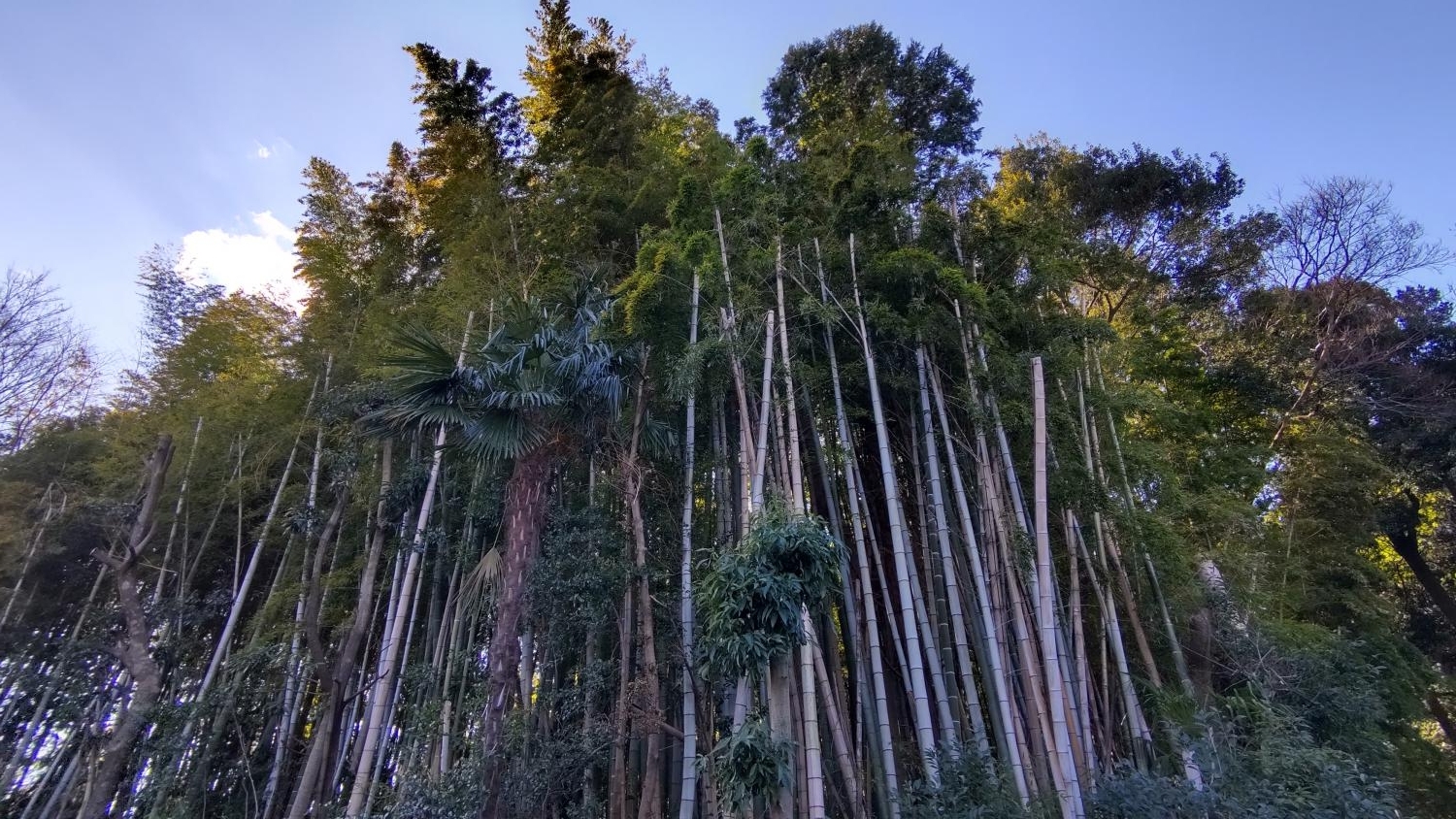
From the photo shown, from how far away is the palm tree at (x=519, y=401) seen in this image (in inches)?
195

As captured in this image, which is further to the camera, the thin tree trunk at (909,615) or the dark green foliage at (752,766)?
the thin tree trunk at (909,615)

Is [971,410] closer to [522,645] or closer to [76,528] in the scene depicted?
[522,645]

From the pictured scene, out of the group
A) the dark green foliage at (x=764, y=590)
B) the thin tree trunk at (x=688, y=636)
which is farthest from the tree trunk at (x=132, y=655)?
the dark green foliage at (x=764, y=590)

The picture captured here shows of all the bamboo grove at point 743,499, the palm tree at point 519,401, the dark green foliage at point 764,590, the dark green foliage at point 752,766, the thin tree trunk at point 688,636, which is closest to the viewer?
the dark green foliage at point 752,766

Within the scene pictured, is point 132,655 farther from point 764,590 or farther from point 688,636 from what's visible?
point 764,590

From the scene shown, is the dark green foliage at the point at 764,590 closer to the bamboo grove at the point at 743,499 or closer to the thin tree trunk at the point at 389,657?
the bamboo grove at the point at 743,499

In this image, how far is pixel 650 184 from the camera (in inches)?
260

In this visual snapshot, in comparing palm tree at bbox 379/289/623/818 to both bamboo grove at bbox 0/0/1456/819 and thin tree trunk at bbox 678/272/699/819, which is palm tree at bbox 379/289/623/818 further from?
thin tree trunk at bbox 678/272/699/819

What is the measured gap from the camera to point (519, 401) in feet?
16.5

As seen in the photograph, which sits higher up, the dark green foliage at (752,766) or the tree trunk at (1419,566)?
the tree trunk at (1419,566)

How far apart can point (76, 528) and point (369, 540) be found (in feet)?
13.3

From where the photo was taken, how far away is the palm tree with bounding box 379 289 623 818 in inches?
195

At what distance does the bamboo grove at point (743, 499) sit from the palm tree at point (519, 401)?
1.4 inches

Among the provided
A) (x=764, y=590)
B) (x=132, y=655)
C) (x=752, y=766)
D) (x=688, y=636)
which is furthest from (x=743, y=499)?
(x=132, y=655)
